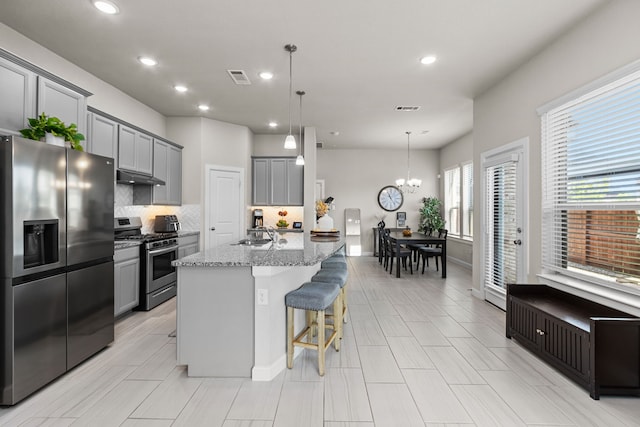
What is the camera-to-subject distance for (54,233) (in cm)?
237

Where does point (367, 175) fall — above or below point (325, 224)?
above

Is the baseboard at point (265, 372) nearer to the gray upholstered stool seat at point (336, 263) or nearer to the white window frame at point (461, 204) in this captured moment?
the gray upholstered stool seat at point (336, 263)

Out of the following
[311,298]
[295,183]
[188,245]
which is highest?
[295,183]

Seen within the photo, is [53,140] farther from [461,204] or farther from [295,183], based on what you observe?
[461,204]

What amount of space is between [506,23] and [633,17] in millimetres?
864

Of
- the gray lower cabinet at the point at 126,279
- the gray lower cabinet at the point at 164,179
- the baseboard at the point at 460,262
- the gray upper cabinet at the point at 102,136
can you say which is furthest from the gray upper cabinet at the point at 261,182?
the baseboard at the point at 460,262

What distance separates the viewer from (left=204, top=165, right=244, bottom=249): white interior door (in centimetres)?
582

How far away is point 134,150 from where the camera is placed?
14.4 ft

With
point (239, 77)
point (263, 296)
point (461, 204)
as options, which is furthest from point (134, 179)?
point (461, 204)

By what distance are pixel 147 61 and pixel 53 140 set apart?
168cm

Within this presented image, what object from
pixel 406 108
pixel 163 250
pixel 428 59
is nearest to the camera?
pixel 428 59

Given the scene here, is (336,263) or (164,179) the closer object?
(336,263)

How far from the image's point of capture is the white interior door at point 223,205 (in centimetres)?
582

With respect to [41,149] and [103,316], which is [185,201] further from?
[41,149]
